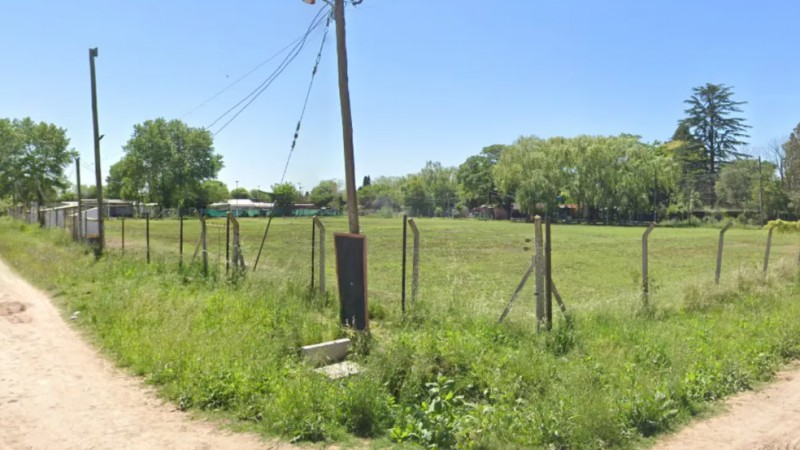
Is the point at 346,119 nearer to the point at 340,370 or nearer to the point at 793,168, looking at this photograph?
the point at 340,370

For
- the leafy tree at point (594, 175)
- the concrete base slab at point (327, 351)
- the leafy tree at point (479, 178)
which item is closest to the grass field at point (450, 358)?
the concrete base slab at point (327, 351)

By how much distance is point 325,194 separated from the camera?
113m

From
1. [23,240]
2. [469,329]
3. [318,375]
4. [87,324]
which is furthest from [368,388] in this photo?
[23,240]

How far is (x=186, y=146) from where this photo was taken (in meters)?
86.4

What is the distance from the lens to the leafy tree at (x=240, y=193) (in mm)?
138500

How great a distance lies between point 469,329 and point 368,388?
237 centimetres

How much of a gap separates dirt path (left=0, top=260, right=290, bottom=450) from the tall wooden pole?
12.4 ft

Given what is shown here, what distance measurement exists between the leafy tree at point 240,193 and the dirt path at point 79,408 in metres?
137

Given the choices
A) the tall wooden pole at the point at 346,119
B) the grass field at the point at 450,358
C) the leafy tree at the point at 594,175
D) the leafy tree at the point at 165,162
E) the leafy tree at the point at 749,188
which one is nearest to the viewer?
the grass field at the point at 450,358

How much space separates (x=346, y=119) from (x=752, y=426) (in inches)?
254

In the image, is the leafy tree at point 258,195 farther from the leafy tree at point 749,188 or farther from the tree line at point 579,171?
the leafy tree at point 749,188

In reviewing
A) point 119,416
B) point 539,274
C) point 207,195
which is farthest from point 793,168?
point 207,195

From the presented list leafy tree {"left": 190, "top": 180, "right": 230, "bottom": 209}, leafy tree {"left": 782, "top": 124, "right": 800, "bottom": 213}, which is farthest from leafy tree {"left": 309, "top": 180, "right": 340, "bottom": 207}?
leafy tree {"left": 782, "top": 124, "right": 800, "bottom": 213}

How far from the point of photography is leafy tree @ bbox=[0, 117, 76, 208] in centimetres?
6228
